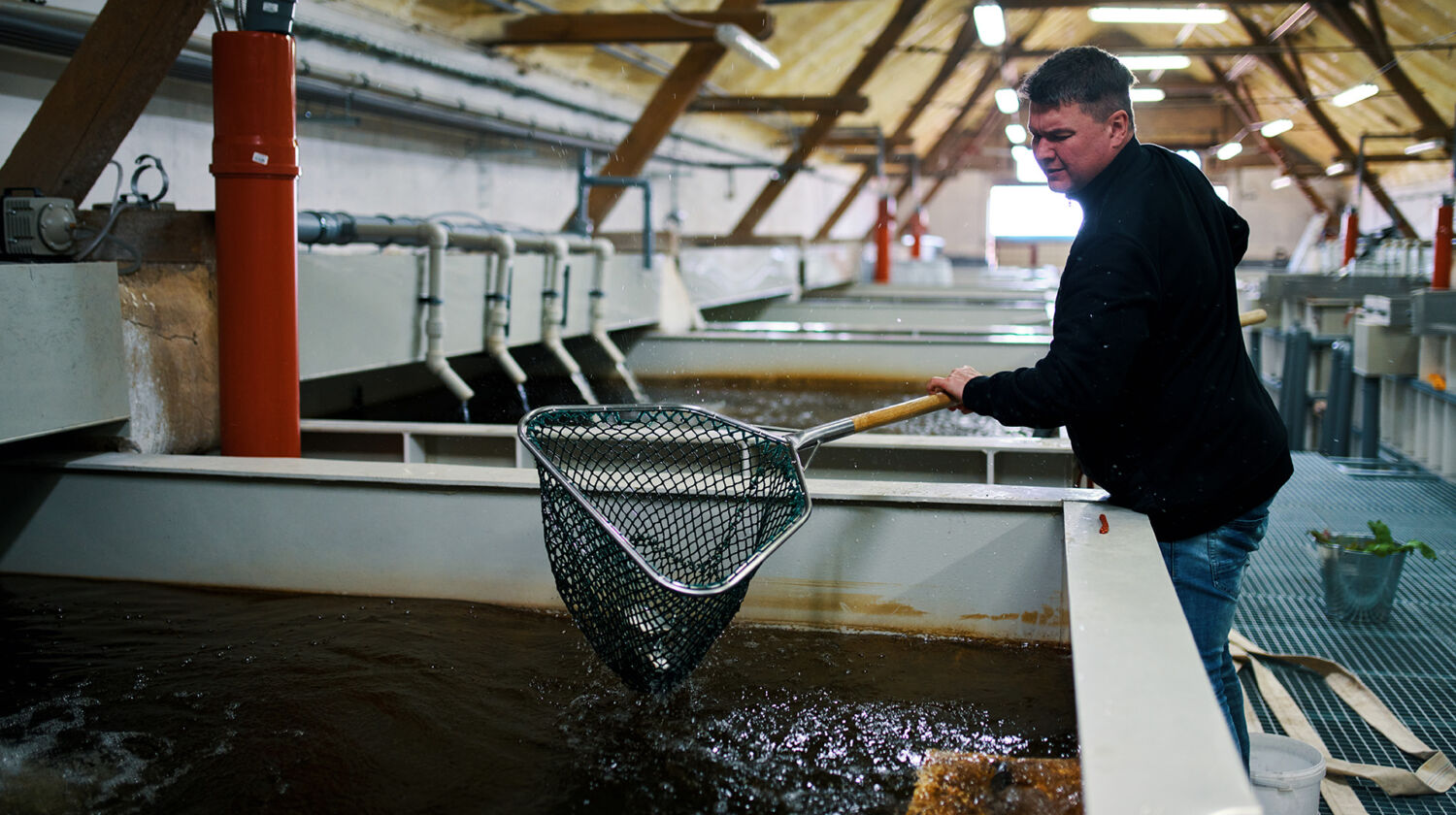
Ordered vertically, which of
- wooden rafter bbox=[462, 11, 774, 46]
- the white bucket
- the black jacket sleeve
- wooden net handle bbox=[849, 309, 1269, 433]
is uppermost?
wooden rafter bbox=[462, 11, 774, 46]

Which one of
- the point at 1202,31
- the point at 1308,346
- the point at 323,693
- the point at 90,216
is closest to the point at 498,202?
the point at 90,216

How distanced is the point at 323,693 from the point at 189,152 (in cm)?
453

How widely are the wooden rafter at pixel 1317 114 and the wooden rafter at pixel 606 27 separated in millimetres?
6494

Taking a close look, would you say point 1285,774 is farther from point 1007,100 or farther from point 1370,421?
point 1007,100

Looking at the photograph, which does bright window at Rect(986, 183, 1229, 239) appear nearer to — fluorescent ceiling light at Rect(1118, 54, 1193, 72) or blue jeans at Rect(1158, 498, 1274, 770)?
fluorescent ceiling light at Rect(1118, 54, 1193, 72)

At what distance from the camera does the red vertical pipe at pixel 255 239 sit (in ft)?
9.23

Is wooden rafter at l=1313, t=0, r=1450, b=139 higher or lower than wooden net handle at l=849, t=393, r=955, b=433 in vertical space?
higher

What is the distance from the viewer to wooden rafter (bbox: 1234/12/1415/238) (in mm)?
12688

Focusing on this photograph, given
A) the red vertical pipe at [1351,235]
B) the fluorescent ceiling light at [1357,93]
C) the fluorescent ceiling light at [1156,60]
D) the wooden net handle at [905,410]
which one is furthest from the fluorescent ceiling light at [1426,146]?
the wooden net handle at [905,410]

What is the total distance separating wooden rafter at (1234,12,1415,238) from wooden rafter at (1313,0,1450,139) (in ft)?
3.05

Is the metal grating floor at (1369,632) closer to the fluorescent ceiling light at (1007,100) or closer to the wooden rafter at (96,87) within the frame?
the wooden rafter at (96,87)

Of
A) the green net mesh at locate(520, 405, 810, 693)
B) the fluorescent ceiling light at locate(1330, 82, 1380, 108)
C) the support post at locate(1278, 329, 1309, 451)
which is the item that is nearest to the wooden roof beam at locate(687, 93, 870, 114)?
the support post at locate(1278, 329, 1309, 451)

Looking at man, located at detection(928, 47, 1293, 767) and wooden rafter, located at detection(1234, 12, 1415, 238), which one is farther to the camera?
wooden rafter, located at detection(1234, 12, 1415, 238)

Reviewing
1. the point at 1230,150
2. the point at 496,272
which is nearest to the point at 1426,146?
the point at 1230,150
